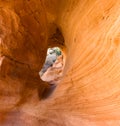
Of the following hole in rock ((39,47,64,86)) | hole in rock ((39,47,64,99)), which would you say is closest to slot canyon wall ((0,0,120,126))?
hole in rock ((39,47,64,99))

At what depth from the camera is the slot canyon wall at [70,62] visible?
0.65 meters

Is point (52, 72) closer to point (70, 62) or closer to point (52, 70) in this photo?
point (52, 70)

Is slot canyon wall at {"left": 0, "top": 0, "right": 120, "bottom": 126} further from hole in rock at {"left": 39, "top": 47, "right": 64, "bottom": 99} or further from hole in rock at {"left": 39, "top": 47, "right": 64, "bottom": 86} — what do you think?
hole in rock at {"left": 39, "top": 47, "right": 64, "bottom": 86}

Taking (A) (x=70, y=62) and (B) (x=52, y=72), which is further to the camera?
(B) (x=52, y=72)

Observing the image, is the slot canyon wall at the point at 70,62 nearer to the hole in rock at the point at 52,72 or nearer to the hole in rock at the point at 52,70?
the hole in rock at the point at 52,72

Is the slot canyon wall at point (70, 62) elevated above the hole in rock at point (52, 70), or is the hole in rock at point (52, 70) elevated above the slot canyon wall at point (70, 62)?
the slot canyon wall at point (70, 62)

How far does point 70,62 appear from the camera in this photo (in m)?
0.91

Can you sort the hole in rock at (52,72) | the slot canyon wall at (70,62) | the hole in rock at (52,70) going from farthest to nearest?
the hole in rock at (52,70) < the hole in rock at (52,72) < the slot canyon wall at (70,62)

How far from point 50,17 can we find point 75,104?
1.33 ft

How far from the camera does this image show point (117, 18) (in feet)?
1.93

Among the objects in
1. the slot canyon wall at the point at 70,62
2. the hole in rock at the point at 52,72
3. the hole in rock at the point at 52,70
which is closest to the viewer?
the slot canyon wall at the point at 70,62

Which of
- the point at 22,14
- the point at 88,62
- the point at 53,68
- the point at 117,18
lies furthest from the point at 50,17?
the point at 53,68

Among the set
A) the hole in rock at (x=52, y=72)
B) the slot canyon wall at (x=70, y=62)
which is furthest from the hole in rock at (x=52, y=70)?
the slot canyon wall at (x=70, y=62)

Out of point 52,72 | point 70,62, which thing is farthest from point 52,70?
point 70,62
